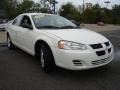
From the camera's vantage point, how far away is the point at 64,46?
458 centimetres

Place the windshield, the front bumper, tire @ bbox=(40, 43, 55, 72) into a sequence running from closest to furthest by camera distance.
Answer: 1. the front bumper
2. tire @ bbox=(40, 43, 55, 72)
3. the windshield

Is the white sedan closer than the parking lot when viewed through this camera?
No

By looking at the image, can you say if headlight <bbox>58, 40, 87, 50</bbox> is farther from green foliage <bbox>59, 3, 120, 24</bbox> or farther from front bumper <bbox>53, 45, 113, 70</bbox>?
green foliage <bbox>59, 3, 120, 24</bbox>

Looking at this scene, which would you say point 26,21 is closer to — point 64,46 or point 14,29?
point 14,29

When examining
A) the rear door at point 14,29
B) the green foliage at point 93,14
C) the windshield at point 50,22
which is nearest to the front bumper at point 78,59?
the windshield at point 50,22

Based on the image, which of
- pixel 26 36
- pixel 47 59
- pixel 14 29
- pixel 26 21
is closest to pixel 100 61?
pixel 47 59

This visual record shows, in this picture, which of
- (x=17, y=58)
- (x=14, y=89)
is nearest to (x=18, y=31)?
(x=17, y=58)

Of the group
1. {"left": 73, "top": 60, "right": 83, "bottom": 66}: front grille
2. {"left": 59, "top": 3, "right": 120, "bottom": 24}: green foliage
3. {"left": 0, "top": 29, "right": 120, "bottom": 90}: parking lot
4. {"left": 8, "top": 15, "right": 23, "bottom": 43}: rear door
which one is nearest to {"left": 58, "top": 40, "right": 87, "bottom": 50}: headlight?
{"left": 73, "top": 60, "right": 83, "bottom": 66}: front grille

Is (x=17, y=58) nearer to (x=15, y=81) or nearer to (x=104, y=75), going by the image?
(x=15, y=81)

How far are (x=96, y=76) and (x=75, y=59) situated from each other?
2.62 feet

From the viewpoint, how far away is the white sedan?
4480 millimetres

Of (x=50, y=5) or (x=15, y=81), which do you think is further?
(x=50, y=5)

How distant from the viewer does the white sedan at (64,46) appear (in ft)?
14.7

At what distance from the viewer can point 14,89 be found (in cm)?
423
